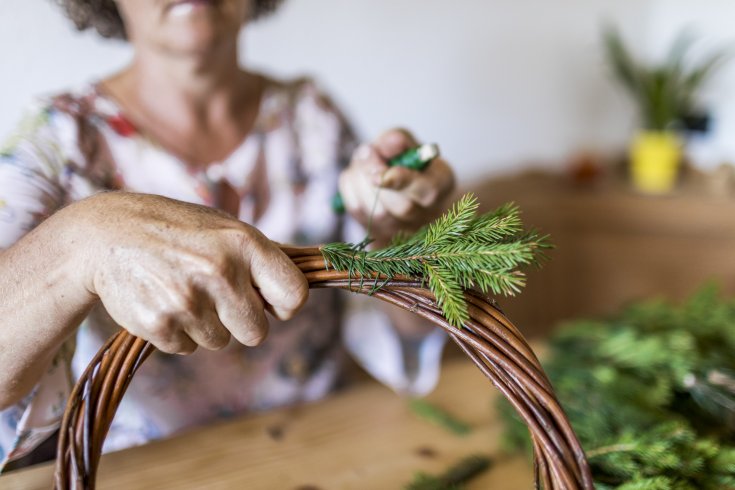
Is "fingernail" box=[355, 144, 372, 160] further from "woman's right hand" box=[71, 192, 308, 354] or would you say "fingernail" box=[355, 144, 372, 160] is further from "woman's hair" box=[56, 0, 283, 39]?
"woman's hair" box=[56, 0, 283, 39]

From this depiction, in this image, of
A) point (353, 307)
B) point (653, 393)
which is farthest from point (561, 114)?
point (653, 393)

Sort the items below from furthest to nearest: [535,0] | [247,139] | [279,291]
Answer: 1. [535,0]
2. [247,139]
3. [279,291]

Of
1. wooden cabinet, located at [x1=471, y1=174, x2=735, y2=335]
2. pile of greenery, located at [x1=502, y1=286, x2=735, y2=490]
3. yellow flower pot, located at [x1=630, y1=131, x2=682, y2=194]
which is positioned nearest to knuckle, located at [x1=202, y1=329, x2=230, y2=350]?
pile of greenery, located at [x1=502, y1=286, x2=735, y2=490]

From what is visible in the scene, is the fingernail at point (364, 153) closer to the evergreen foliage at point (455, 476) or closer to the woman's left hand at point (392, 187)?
the woman's left hand at point (392, 187)

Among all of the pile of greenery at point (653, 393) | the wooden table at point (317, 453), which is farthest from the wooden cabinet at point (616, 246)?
the wooden table at point (317, 453)

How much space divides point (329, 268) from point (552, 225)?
1.34 m

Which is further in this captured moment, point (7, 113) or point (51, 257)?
point (7, 113)

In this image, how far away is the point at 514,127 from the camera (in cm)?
167

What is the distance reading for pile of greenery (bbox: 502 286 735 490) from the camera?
621mm

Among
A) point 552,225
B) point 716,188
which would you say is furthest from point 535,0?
point 716,188

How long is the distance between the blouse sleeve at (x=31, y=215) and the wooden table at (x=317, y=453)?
0.12 feet

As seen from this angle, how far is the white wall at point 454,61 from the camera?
865mm

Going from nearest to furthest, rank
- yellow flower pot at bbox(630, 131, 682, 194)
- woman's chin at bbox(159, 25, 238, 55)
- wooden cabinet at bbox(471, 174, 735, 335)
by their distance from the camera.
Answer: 1. woman's chin at bbox(159, 25, 238, 55)
2. wooden cabinet at bbox(471, 174, 735, 335)
3. yellow flower pot at bbox(630, 131, 682, 194)

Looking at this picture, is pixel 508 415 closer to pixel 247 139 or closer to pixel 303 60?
pixel 247 139
